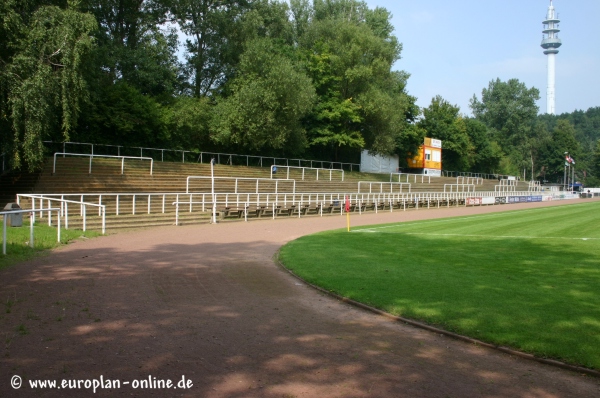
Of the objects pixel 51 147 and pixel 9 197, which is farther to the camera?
pixel 51 147

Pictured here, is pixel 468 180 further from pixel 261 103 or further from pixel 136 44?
pixel 136 44

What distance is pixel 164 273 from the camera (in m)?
11.3

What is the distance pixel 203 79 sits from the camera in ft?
163

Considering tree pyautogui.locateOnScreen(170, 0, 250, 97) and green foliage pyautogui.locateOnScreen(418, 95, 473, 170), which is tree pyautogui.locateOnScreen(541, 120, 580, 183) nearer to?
green foliage pyautogui.locateOnScreen(418, 95, 473, 170)

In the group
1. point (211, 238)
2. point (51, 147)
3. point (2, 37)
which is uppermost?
point (2, 37)

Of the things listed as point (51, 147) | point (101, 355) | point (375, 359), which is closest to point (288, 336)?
point (375, 359)

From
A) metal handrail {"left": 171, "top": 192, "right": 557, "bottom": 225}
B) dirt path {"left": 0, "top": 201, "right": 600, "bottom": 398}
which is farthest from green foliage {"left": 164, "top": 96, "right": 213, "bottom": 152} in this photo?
dirt path {"left": 0, "top": 201, "right": 600, "bottom": 398}

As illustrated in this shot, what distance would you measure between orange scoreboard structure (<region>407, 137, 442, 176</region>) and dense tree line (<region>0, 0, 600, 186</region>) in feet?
16.6

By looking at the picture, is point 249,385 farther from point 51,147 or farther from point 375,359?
point 51,147

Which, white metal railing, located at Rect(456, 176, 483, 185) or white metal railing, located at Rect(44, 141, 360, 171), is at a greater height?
white metal railing, located at Rect(44, 141, 360, 171)

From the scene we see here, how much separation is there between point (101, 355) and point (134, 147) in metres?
30.5

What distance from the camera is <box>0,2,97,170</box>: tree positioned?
69.0 ft

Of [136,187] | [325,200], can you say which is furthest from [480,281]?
[325,200]

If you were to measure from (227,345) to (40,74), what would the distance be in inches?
759
